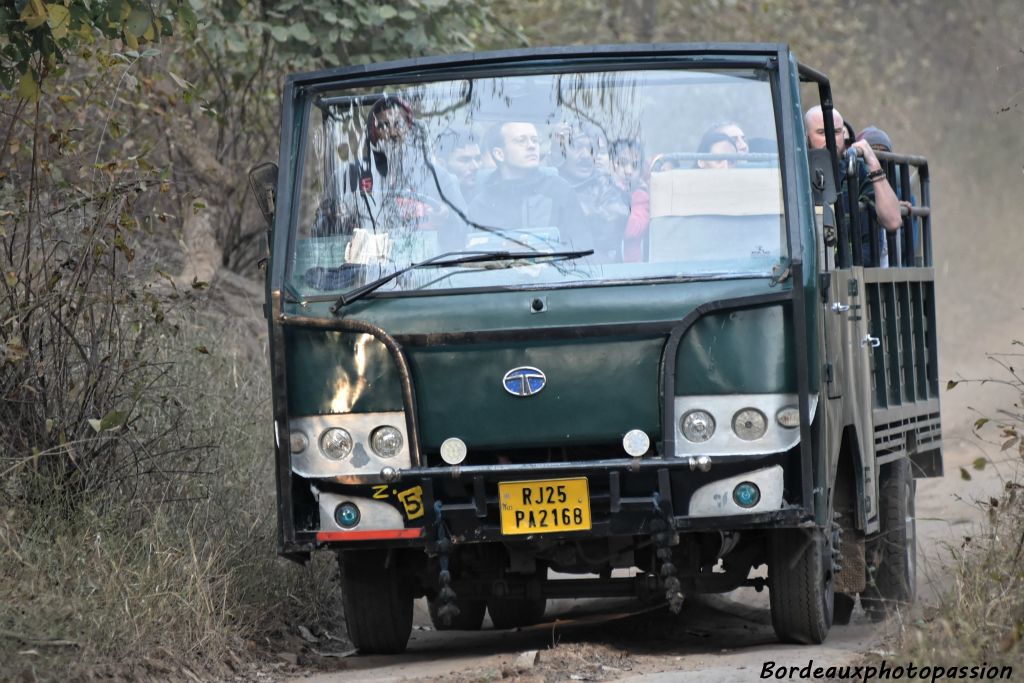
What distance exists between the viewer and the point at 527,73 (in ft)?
22.0

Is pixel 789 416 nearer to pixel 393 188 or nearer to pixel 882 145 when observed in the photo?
pixel 393 188

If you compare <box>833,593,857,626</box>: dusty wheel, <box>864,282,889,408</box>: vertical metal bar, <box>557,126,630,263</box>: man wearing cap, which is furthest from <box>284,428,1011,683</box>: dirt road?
<box>557,126,630,263</box>: man wearing cap

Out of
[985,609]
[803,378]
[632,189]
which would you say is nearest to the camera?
[985,609]

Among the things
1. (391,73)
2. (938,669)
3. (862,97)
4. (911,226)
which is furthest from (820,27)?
(938,669)

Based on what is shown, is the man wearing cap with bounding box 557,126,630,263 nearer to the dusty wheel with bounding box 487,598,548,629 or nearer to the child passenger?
the child passenger

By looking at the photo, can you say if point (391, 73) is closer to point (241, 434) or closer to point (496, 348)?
point (496, 348)

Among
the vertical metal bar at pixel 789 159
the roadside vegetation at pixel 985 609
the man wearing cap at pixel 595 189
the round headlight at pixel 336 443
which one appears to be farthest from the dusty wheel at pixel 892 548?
the round headlight at pixel 336 443

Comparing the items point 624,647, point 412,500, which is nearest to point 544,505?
point 412,500

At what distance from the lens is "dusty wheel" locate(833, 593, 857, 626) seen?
8.25 m

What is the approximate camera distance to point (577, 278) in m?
6.30

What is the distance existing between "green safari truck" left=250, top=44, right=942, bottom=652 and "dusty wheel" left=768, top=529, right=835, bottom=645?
0.01m

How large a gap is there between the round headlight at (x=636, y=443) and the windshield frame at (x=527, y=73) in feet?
1.82

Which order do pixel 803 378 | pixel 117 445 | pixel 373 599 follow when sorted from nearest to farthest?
1. pixel 803 378
2. pixel 373 599
3. pixel 117 445

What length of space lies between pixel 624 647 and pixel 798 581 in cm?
103
